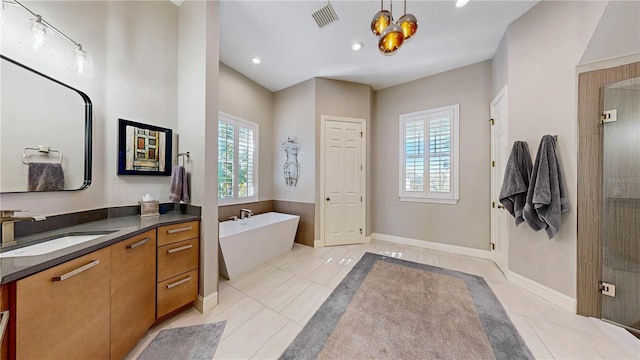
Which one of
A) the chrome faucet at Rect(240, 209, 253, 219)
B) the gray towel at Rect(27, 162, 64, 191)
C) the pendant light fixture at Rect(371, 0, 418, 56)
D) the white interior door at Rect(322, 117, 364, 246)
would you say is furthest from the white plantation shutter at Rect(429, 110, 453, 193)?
the gray towel at Rect(27, 162, 64, 191)

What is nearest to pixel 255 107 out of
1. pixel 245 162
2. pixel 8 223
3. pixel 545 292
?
pixel 245 162

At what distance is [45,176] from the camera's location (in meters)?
1.34

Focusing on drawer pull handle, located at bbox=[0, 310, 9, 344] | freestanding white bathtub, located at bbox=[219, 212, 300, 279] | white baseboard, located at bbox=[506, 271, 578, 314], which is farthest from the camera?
freestanding white bathtub, located at bbox=[219, 212, 300, 279]

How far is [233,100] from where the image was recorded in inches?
124

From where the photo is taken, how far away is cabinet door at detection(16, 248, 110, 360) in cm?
82

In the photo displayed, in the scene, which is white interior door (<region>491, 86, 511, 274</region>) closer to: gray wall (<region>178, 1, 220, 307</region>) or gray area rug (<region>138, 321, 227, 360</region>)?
gray area rug (<region>138, 321, 227, 360</region>)

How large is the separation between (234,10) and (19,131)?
6.59ft

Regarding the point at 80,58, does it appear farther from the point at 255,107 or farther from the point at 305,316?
the point at 305,316

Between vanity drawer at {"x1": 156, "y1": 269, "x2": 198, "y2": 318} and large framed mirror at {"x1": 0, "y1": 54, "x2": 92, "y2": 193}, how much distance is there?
3.38 feet

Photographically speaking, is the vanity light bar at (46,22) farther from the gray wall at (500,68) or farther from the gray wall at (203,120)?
the gray wall at (500,68)

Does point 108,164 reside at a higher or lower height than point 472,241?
higher

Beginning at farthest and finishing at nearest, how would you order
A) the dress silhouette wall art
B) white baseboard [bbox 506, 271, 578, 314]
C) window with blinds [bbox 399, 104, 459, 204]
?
the dress silhouette wall art
window with blinds [bbox 399, 104, 459, 204]
white baseboard [bbox 506, 271, 578, 314]

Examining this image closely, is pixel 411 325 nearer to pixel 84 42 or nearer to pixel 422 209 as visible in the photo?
pixel 422 209

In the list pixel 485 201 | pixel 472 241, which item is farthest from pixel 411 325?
pixel 485 201
